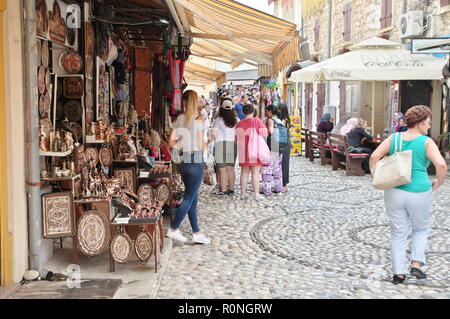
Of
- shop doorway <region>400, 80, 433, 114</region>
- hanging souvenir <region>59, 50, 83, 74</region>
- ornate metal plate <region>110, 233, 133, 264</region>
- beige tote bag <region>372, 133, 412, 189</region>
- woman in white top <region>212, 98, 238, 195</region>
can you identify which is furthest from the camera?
shop doorway <region>400, 80, 433, 114</region>

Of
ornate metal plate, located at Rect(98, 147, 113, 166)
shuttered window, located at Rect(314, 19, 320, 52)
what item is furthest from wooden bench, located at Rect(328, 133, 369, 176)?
shuttered window, located at Rect(314, 19, 320, 52)

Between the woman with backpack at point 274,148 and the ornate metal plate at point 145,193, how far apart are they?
10.5 feet

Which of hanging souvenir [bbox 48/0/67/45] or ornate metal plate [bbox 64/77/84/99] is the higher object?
hanging souvenir [bbox 48/0/67/45]

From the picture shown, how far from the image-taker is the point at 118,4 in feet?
24.3

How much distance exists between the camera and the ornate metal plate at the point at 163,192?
6.61 meters

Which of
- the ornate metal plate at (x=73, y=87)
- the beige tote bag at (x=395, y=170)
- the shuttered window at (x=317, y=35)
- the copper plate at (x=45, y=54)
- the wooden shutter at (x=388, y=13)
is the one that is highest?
the shuttered window at (x=317, y=35)

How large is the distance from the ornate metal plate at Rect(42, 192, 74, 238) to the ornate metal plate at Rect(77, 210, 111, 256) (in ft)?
0.33

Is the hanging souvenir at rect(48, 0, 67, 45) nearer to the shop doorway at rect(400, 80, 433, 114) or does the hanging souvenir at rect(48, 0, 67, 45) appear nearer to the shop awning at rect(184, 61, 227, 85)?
the shop awning at rect(184, 61, 227, 85)

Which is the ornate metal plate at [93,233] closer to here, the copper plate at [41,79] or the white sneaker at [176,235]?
the copper plate at [41,79]

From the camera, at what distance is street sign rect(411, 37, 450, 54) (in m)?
10.4

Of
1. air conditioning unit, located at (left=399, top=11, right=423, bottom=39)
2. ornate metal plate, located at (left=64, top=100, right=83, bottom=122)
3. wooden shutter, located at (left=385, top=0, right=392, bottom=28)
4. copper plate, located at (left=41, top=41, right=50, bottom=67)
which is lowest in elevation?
ornate metal plate, located at (left=64, top=100, right=83, bottom=122)

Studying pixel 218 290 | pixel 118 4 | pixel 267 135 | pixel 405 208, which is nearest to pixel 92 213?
pixel 218 290

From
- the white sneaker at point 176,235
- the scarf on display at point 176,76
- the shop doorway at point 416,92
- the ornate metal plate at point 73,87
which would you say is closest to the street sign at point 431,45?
the shop doorway at point 416,92

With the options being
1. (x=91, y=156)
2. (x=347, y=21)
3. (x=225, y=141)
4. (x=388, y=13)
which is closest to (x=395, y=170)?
(x=91, y=156)
